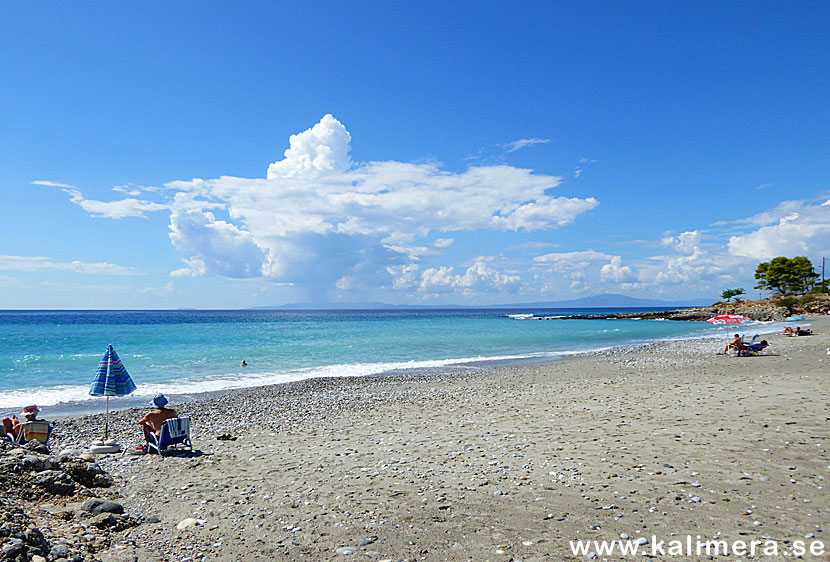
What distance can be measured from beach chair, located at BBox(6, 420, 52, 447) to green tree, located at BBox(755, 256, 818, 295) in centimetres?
12940

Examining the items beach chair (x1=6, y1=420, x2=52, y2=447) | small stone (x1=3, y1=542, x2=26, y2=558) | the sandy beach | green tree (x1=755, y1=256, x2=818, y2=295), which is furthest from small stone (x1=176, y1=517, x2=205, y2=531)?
green tree (x1=755, y1=256, x2=818, y2=295)

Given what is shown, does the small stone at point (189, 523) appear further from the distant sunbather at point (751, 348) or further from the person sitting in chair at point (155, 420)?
the distant sunbather at point (751, 348)

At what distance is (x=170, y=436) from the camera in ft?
35.1

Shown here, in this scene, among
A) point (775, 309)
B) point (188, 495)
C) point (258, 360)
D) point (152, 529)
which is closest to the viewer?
point (152, 529)

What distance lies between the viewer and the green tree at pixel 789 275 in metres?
104

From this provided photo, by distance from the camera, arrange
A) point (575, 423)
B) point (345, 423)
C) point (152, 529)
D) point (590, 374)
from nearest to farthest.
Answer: point (152, 529) < point (575, 423) < point (345, 423) < point (590, 374)

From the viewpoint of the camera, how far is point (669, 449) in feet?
29.4

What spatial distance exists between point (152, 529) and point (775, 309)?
326 feet

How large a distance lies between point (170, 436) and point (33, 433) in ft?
10.5

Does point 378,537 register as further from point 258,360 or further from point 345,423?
point 258,360

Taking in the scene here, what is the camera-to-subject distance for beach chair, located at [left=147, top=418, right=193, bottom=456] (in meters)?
10.6

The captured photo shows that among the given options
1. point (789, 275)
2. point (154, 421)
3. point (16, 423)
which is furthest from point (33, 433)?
point (789, 275)

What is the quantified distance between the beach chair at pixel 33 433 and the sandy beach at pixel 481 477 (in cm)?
172

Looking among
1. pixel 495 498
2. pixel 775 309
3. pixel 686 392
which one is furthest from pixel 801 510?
pixel 775 309
